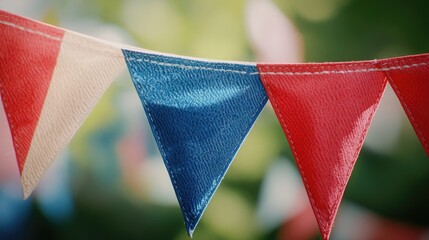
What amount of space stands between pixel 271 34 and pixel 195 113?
907 mm

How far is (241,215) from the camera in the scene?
1.59 m

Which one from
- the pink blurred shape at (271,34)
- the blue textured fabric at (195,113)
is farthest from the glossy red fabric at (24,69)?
the pink blurred shape at (271,34)

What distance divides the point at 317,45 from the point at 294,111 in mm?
906

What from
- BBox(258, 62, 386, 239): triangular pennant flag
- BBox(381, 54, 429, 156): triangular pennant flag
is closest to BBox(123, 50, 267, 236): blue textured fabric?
BBox(258, 62, 386, 239): triangular pennant flag

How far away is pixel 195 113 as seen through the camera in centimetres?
73

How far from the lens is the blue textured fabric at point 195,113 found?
724 mm

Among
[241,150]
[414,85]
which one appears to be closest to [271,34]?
[241,150]

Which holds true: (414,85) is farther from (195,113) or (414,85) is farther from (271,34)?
(271,34)

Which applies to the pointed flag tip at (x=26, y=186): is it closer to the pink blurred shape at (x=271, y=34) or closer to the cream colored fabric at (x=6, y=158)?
the cream colored fabric at (x=6, y=158)

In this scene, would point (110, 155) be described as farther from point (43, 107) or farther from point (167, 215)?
point (43, 107)

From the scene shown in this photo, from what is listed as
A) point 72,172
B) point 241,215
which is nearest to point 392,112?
point 241,215

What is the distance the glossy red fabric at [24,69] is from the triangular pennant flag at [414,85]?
0.51 metres

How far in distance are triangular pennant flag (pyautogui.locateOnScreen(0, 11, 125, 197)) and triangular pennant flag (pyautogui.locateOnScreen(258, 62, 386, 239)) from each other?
0.26 m

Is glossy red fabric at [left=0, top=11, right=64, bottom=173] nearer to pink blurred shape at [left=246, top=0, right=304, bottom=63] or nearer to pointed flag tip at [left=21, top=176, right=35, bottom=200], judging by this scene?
pointed flag tip at [left=21, top=176, right=35, bottom=200]
